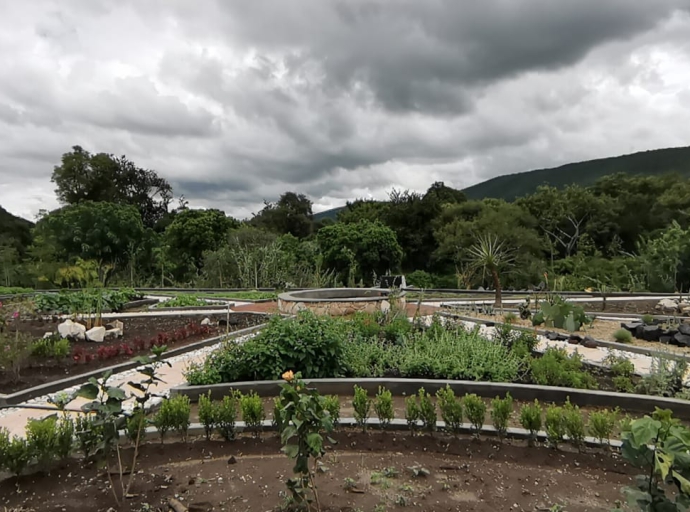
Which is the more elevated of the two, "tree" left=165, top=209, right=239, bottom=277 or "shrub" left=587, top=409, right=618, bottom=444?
"tree" left=165, top=209, right=239, bottom=277

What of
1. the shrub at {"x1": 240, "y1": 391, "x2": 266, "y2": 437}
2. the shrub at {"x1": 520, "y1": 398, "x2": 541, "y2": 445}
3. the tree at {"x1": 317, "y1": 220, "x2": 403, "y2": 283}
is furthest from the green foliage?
the tree at {"x1": 317, "y1": 220, "x2": 403, "y2": 283}

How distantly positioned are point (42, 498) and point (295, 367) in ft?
8.44

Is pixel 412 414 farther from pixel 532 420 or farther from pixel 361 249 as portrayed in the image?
pixel 361 249

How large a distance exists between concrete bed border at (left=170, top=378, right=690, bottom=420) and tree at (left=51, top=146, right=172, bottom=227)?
27.1m

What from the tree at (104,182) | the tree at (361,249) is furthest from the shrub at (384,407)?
the tree at (104,182)

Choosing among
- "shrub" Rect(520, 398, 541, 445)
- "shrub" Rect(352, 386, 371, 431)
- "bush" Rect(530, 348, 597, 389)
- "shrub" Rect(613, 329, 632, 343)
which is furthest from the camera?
"shrub" Rect(613, 329, 632, 343)

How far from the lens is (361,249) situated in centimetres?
1944

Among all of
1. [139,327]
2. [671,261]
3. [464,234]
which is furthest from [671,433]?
[464,234]

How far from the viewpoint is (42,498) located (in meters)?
2.74

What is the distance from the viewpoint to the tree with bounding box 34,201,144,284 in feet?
63.5

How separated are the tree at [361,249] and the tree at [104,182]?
52.7 ft

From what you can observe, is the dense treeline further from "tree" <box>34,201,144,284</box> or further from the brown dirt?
the brown dirt

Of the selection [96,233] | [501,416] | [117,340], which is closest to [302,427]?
[501,416]

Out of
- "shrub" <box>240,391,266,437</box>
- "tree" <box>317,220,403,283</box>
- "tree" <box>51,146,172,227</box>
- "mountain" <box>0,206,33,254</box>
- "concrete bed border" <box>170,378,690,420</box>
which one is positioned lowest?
"concrete bed border" <box>170,378,690,420</box>
